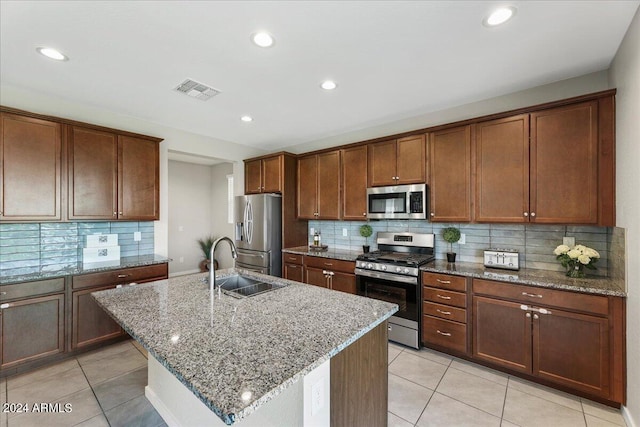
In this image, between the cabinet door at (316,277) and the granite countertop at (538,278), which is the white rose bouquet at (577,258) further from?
the cabinet door at (316,277)

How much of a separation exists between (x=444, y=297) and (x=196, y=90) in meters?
3.19

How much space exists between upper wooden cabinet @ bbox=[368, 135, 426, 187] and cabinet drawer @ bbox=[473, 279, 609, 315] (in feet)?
4.21

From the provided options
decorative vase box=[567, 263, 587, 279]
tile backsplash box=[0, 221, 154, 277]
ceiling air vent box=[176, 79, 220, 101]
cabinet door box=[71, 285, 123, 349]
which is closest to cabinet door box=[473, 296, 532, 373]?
decorative vase box=[567, 263, 587, 279]

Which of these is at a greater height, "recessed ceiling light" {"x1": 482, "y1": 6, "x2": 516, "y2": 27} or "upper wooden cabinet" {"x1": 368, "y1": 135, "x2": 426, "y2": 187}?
"recessed ceiling light" {"x1": 482, "y1": 6, "x2": 516, "y2": 27}

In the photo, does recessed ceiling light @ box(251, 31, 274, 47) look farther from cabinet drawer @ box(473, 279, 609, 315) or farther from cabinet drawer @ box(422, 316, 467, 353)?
cabinet drawer @ box(422, 316, 467, 353)

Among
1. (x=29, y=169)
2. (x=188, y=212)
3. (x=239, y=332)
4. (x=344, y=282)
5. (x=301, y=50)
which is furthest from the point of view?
(x=188, y=212)

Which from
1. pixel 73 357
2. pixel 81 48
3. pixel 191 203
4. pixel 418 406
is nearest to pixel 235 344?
pixel 418 406

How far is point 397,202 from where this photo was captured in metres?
3.30

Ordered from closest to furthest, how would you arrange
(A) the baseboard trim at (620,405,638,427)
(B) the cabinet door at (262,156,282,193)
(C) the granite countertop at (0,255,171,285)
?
(A) the baseboard trim at (620,405,638,427) < (C) the granite countertop at (0,255,171,285) < (B) the cabinet door at (262,156,282,193)

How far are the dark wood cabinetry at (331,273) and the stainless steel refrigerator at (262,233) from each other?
1.99 ft

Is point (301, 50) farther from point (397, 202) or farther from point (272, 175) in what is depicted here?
point (272, 175)

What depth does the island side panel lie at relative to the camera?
4.17ft

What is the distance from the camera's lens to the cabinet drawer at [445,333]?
8.58ft

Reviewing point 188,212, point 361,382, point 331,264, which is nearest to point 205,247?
point 188,212
